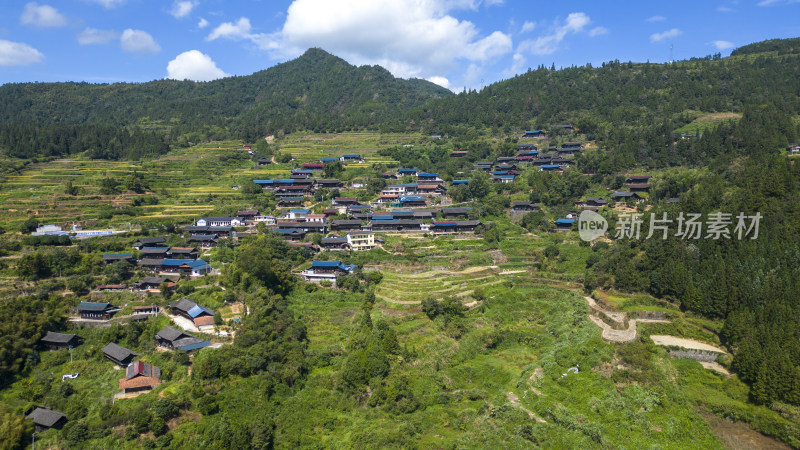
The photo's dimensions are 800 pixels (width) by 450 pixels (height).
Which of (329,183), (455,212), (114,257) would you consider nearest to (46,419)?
(114,257)

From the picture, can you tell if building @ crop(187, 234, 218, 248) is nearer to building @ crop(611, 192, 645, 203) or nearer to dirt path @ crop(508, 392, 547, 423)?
dirt path @ crop(508, 392, 547, 423)

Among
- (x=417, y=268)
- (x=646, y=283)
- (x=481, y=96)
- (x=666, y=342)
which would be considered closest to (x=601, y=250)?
(x=646, y=283)

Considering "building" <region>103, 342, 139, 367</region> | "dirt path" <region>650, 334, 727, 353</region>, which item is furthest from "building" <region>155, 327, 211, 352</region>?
"dirt path" <region>650, 334, 727, 353</region>

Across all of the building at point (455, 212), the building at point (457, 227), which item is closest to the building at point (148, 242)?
the building at point (457, 227)

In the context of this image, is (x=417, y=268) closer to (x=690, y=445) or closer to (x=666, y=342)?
(x=666, y=342)

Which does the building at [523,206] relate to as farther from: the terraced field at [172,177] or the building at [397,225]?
the terraced field at [172,177]

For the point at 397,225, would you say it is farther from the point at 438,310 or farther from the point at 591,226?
the point at 591,226
